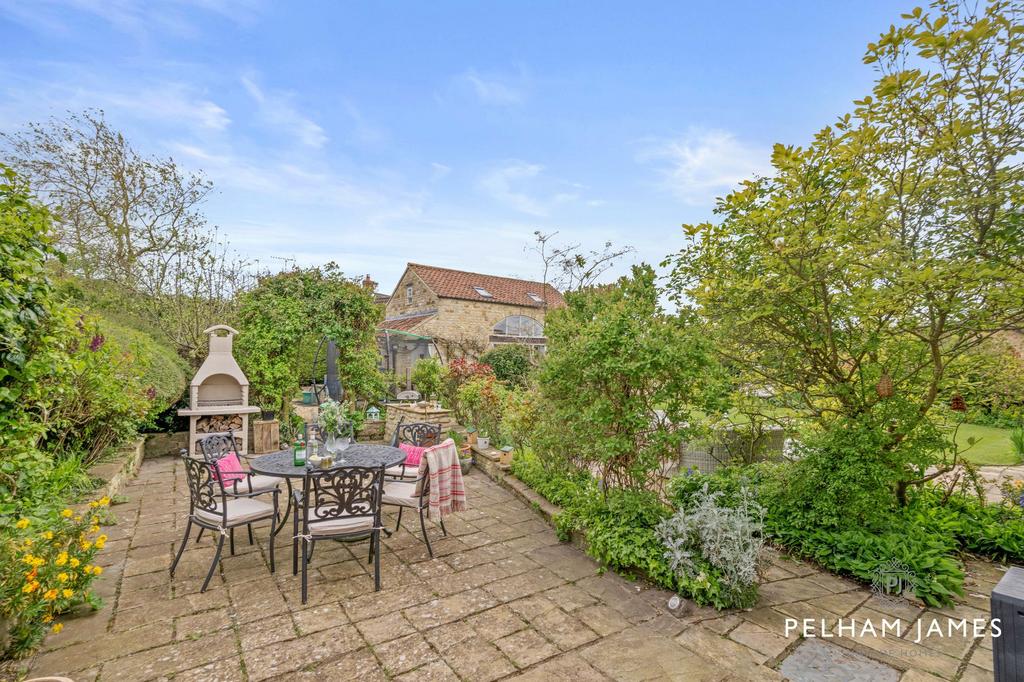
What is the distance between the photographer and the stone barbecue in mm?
7555

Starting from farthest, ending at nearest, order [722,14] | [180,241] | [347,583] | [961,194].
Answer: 1. [180,241]
2. [722,14]
3. [347,583]
4. [961,194]

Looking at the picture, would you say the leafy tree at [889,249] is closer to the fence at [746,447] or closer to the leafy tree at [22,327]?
the fence at [746,447]

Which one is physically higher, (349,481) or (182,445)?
(349,481)

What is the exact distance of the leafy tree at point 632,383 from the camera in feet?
Answer: 11.8

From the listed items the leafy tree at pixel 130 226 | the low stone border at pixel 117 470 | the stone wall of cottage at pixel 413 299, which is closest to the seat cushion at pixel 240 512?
the low stone border at pixel 117 470

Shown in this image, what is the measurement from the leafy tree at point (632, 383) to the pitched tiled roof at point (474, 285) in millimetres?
13372

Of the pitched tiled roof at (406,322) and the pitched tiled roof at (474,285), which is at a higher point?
the pitched tiled roof at (474,285)

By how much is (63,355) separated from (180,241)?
842 centimetres

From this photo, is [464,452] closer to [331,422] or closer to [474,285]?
[331,422]

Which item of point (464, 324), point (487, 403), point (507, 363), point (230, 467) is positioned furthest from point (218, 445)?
point (464, 324)

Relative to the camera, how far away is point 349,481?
11.1ft

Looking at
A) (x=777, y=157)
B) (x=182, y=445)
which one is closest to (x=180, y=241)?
(x=182, y=445)

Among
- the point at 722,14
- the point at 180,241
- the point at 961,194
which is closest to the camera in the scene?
the point at 961,194

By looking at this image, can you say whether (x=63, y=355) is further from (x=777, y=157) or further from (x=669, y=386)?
(x=777, y=157)
